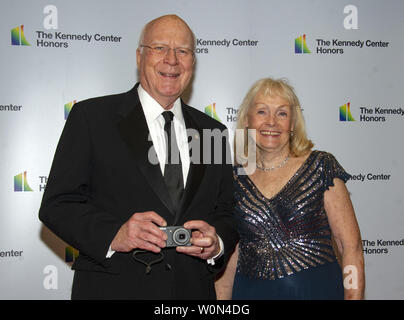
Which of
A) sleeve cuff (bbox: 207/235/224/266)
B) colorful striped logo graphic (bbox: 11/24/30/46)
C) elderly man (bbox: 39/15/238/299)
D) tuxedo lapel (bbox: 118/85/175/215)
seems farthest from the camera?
colorful striped logo graphic (bbox: 11/24/30/46)

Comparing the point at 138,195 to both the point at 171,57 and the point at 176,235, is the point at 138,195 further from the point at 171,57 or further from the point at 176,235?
the point at 171,57

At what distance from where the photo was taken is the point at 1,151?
138 inches

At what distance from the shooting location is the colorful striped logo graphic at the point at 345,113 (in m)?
3.79

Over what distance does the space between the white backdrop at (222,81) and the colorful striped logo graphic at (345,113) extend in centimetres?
2

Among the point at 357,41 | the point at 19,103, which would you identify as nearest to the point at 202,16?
the point at 357,41

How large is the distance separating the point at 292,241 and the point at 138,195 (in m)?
0.94

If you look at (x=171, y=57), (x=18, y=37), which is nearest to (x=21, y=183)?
(x=18, y=37)

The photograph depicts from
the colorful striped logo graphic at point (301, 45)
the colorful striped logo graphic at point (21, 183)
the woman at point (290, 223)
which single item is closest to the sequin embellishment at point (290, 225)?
A: the woman at point (290, 223)

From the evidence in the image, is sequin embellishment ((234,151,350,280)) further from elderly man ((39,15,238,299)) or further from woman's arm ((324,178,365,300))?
elderly man ((39,15,238,299))

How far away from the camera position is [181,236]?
1.62 meters

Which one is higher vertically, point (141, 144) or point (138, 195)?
point (141, 144)

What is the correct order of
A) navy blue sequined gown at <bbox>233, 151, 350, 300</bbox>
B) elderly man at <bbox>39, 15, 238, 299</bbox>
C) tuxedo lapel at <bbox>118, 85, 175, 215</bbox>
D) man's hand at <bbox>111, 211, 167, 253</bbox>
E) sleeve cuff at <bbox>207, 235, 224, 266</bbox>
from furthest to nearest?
navy blue sequined gown at <bbox>233, 151, 350, 300</bbox>
sleeve cuff at <bbox>207, 235, 224, 266</bbox>
tuxedo lapel at <bbox>118, 85, 175, 215</bbox>
elderly man at <bbox>39, 15, 238, 299</bbox>
man's hand at <bbox>111, 211, 167, 253</bbox>

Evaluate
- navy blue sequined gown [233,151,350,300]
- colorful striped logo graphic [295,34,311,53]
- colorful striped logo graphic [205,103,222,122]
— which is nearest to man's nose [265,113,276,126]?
navy blue sequined gown [233,151,350,300]

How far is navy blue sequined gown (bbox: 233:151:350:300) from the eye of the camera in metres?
2.28
